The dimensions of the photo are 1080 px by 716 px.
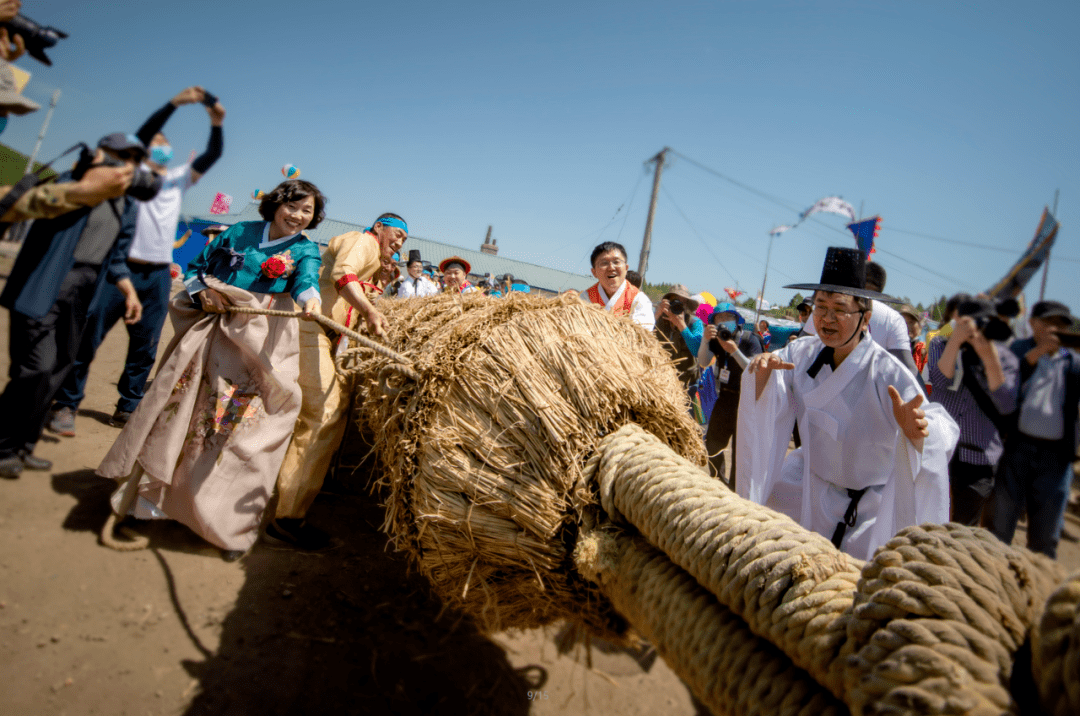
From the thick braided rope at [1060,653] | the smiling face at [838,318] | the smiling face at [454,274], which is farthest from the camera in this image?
the smiling face at [454,274]

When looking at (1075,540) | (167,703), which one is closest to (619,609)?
(167,703)

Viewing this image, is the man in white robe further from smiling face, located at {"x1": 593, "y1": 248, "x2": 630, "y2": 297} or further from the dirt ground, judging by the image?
the dirt ground

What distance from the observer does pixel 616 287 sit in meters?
3.45

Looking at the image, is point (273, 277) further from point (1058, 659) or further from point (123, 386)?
point (1058, 659)

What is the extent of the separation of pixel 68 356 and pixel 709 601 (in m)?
2.88

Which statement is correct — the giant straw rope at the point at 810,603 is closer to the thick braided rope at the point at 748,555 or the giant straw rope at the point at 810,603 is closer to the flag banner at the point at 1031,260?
the thick braided rope at the point at 748,555

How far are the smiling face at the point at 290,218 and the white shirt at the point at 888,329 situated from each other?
3.04 m

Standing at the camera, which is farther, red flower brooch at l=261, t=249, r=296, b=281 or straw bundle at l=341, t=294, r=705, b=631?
red flower brooch at l=261, t=249, r=296, b=281

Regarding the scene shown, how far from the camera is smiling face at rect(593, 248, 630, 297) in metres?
3.43

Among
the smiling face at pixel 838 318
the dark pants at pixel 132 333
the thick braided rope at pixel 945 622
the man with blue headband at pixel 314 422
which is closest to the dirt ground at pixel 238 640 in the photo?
the man with blue headband at pixel 314 422

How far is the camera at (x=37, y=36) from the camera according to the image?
1.57m

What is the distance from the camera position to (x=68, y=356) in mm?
2285

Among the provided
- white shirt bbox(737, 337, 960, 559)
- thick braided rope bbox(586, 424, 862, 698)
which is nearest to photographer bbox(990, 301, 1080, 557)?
white shirt bbox(737, 337, 960, 559)

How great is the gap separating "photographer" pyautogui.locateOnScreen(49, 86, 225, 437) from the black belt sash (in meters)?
3.30
